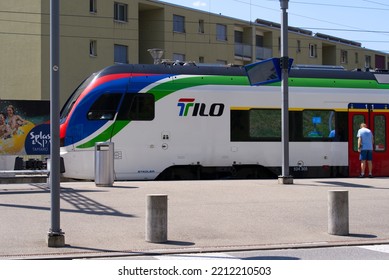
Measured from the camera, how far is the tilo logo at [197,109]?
59.8 feet

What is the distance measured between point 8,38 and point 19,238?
1395 inches

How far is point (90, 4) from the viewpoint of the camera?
145 feet

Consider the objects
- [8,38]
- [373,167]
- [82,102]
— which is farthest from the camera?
[8,38]

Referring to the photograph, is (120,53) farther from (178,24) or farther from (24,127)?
(24,127)

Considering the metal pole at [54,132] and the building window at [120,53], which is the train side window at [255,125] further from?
the building window at [120,53]

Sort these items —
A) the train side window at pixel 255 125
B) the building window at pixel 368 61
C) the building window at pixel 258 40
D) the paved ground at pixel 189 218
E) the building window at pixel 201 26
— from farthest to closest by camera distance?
the building window at pixel 368 61
the building window at pixel 258 40
the building window at pixel 201 26
the train side window at pixel 255 125
the paved ground at pixel 189 218

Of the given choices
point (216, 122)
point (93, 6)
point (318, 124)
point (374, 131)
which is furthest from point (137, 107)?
point (93, 6)

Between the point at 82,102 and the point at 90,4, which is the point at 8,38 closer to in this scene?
the point at 90,4

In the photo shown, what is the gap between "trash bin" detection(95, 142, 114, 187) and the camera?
49.4 ft

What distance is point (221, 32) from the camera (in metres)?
52.8

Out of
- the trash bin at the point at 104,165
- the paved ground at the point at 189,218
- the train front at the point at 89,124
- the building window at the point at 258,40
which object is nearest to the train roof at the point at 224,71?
the train front at the point at 89,124

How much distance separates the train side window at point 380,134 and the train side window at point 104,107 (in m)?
8.77
